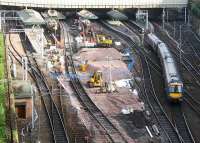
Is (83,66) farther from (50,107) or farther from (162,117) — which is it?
(162,117)

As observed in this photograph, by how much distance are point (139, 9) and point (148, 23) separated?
402 cm

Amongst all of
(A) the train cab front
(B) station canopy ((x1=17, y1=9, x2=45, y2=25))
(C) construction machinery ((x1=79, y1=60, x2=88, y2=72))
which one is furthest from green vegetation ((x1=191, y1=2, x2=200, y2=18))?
(A) the train cab front

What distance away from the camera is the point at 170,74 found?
48.3 meters

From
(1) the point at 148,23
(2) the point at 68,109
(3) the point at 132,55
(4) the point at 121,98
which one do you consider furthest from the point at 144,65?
(1) the point at 148,23

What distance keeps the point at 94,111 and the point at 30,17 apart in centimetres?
2853

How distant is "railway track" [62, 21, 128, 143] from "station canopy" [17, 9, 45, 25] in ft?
46.8

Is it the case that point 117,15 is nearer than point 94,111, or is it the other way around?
point 94,111

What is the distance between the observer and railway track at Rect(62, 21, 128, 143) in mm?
39588

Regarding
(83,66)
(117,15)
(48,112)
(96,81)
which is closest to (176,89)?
(96,81)

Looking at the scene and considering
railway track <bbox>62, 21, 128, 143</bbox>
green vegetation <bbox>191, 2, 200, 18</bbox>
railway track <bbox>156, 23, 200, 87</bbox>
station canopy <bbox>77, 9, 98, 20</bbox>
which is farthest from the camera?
station canopy <bbox>77, 9, 98, 20</bbox>

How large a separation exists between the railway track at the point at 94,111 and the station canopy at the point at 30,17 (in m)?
14.3

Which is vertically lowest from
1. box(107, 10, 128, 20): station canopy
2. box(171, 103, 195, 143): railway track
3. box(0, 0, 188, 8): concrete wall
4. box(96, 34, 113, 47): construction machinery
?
box(171, 103, 195, 143): railway track

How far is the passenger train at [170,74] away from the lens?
45.8 metres

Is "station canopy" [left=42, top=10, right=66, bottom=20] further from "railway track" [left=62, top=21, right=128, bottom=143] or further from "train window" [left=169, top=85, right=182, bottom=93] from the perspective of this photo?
"train window" [left=169, top=85, right=182, bottom=93]
